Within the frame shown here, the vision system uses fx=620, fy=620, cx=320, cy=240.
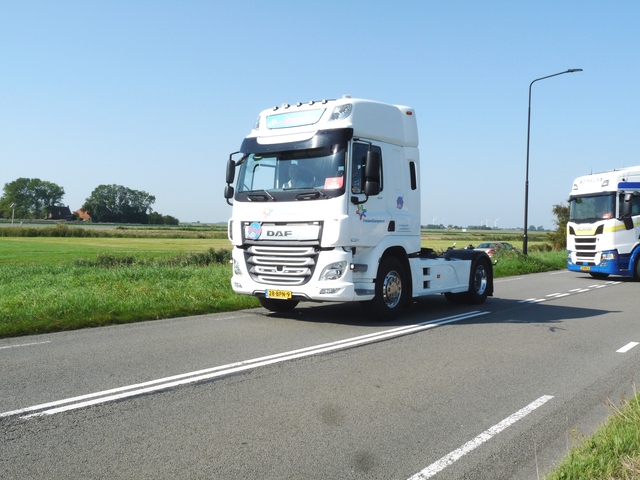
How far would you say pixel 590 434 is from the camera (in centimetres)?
468

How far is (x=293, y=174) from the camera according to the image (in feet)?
32.9

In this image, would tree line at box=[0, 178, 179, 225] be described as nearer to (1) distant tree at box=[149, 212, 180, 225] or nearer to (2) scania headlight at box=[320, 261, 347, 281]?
(1) distant tree at box=[149, 212, 180, 225]

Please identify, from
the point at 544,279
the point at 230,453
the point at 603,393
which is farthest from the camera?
the point at 544,279

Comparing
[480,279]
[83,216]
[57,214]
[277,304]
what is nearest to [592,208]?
[480,279]

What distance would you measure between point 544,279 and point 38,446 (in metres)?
19.7

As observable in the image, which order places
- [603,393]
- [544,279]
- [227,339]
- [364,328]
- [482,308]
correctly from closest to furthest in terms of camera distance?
[603,393] < [227,339] < [364,328] < [482,308] < [544,279]

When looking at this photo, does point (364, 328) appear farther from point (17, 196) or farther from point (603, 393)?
A: point (17, 196)

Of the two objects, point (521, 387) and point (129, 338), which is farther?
point (129, 338)

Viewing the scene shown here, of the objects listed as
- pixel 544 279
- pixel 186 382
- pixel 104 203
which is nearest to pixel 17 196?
pixel 104 203

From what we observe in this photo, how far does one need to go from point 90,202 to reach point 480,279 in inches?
4914

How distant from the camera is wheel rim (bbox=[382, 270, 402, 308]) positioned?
10.4 meters

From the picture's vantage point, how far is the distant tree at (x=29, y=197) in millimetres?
127375

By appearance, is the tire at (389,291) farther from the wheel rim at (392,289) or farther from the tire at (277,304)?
the tire at (277,304)

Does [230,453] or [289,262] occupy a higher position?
[289,262]
